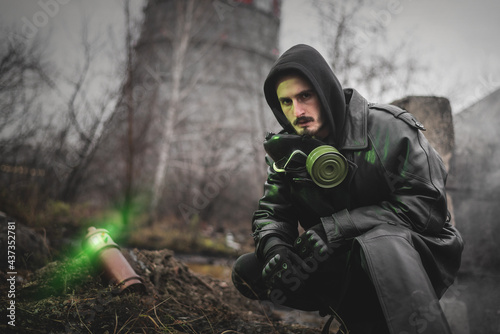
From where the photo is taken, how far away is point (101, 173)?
805 cm

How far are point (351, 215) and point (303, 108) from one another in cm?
75

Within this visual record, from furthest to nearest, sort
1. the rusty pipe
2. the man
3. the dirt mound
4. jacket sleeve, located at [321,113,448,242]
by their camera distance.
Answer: the rusty pipe → the dirt mound → jacket sleeve, located at [321,113,448,242] → the man

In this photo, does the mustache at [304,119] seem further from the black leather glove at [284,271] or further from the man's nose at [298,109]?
the black leather glove at [284,271]

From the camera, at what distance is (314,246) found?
5.22ft

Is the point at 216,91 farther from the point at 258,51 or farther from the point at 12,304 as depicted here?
the point at 12,304

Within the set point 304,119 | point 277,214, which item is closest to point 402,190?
point 304,119

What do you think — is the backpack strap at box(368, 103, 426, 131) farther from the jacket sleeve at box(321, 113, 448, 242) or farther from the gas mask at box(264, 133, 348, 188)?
the gas mask at box(264, 133, 348, 188)

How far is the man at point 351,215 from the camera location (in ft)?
4.37

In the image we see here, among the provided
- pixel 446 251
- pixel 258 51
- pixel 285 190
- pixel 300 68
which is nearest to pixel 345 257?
pixel 446 251

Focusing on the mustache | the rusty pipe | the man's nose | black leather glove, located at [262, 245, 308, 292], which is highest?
the man's nose

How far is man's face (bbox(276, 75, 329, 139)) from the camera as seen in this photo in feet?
6.33

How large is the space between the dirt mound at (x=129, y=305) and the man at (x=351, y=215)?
0.35m

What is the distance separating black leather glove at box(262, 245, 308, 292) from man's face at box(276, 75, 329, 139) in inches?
30.2

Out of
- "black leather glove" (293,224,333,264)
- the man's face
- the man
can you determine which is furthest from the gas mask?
"black leather glove" (293,224,333,264)
